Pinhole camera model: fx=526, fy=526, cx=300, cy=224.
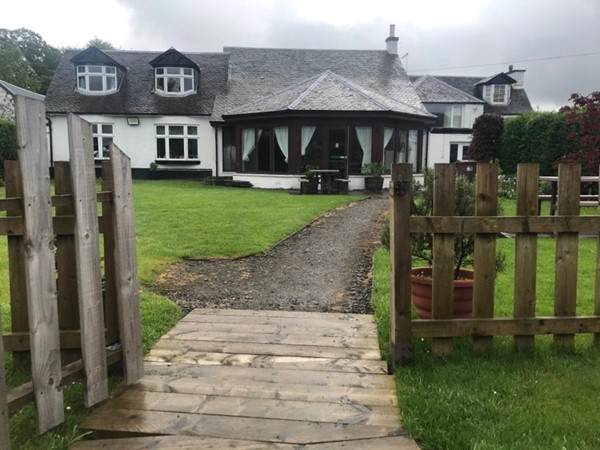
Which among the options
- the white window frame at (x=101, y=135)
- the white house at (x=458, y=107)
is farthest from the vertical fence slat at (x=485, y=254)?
the white house at (x=458, y=107)

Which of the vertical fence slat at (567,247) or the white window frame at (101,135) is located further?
the white window frame at (101,135)

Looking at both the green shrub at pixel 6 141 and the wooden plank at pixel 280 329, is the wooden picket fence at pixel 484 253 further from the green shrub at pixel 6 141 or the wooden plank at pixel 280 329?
the green shrub at pixel 6 141

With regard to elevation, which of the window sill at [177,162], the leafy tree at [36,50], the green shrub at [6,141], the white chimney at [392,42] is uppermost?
the leafy tree at [36,50]

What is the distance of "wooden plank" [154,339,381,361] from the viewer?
3.71 metres

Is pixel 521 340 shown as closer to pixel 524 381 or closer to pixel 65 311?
pixel 524 381

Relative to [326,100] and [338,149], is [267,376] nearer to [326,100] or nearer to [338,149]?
[338,149]

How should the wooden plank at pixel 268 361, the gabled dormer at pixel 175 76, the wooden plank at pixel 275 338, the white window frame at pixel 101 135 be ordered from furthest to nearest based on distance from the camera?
the gabled dormer at pixel 175 76
the white window frame at pixel 101 135
the wooden plank at pixel 275 338
the wooden plank at pixel 268 361

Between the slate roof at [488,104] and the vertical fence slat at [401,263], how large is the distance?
Result: 34.0 m

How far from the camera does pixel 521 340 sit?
3.56 metres

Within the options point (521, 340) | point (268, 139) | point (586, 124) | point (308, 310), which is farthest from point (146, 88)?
point (521, 340)

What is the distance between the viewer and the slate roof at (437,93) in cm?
3328

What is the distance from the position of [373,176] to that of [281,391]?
1790 cm

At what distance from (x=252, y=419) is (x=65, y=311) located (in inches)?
54.6

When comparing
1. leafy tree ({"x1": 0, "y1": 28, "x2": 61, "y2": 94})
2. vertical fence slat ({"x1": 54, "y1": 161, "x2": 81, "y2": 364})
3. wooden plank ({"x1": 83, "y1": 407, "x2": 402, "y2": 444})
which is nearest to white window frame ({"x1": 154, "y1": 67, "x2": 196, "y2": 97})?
vertical fence slat ({"x1": 54, "y1": 161, "x2": 81, "y2": 364})
